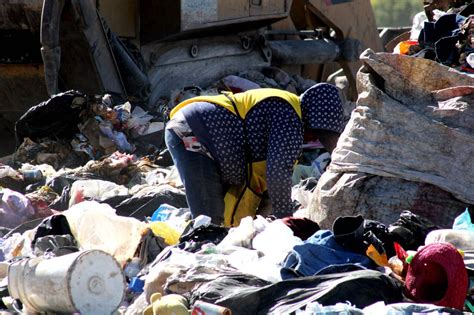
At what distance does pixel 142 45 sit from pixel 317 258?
7.56m

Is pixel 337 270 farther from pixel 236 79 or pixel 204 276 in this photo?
pixel 236 79

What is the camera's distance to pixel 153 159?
8750 millimetres

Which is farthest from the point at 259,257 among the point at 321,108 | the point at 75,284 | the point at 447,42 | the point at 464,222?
the point at 447,42

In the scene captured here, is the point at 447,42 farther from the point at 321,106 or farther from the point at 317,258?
the point at 317,258

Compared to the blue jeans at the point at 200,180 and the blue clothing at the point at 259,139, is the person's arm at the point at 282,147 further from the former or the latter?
the blue jeans at the point at 200,180

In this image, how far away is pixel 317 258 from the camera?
151 inches

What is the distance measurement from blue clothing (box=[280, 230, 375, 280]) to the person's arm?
1.03 m

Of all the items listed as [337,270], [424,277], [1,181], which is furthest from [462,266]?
[1,181]

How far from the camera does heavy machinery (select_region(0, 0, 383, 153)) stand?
980 cm

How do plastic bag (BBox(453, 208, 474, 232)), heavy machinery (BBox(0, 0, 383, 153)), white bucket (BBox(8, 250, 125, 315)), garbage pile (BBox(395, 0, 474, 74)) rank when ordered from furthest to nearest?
heavy machinery (BBox(0, 0, 383, 153)), garbage pile (BBox(395, 0, 474, 74)), plastic bag (BBox(453, 208, 474, 232)), white bucket (BBox(8, 250, 125, 315))

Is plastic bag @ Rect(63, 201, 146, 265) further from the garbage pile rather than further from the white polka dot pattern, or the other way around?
the garbage pile

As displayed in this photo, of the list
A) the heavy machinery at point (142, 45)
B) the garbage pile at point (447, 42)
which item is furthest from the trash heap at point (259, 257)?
the heavy machinery at point (142, 45)

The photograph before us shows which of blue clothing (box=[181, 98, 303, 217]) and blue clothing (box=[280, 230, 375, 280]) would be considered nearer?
blue clothing (box=[280, 230, 375, 280])

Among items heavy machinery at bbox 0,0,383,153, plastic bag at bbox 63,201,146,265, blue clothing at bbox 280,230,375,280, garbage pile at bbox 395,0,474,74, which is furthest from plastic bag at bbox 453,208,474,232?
heavy machinery at bbox 0,0,383,153
